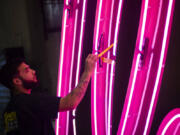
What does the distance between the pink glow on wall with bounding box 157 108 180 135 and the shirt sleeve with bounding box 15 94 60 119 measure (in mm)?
851

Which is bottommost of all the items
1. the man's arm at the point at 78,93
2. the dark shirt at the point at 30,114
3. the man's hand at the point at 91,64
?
the dark shirt at the point at 30,114

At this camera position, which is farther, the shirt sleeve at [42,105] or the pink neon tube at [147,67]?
the shirt sleeve at [42,105]

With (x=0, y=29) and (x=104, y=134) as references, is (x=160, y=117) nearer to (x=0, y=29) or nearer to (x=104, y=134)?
(x=104, y=134)

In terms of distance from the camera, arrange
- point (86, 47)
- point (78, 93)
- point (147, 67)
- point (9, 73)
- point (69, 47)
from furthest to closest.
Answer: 1. point (86, 47)
2. point (69, 47)
3. point (9, 73)
4. point (78, 93)
5. point (147, 67)

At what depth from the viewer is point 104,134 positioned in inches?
70.9

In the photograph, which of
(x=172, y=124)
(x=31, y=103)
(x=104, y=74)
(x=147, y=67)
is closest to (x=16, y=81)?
(x=31, y=103)

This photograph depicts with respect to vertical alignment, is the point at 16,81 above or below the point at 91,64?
below

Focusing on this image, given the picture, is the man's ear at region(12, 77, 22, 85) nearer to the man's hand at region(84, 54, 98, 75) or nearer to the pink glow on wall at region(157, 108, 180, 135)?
the man's hand at region(84, 54, 98, 75)

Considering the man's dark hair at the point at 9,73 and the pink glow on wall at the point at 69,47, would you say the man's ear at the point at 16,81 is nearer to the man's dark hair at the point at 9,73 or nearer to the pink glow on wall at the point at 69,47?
the man's dark hair at the point at 9,73

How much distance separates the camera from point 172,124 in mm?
1398

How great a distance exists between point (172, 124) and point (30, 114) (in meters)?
1.11

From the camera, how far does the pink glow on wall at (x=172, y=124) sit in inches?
53.8

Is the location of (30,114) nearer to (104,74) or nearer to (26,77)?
(26,77)

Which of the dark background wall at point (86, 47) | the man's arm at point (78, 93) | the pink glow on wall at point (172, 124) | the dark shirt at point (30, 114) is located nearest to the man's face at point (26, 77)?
the dark shirt at point (30, 114)
